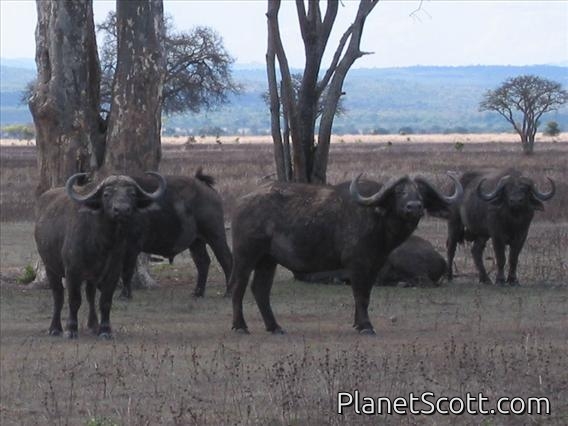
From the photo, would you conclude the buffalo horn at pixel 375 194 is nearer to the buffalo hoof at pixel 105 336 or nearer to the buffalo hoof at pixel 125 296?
the buffalo hoof at pixel 105 336

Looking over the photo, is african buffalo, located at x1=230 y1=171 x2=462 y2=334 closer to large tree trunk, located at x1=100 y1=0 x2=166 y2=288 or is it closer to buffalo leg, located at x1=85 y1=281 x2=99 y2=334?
buffalo leg, located at x1=85 y1=281 x2=99 y2=334

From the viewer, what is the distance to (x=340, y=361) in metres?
11.8

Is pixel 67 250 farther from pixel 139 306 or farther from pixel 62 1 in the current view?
pixel 62 1

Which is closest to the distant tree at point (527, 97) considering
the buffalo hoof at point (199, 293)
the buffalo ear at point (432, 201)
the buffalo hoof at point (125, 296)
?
the buffalo hoof at point (199, 293)

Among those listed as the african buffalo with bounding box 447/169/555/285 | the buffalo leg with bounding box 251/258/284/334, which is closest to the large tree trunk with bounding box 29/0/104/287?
the african buffalo with bounding box 447/169/555/285

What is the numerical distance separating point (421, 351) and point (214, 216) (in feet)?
22.3

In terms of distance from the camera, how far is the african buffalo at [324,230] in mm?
14172

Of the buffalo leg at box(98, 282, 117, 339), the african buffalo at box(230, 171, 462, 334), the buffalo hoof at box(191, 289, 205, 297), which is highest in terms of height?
the african buffalo at box(230, 171, 462, 334)

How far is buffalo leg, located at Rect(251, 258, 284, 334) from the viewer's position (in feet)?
47.7

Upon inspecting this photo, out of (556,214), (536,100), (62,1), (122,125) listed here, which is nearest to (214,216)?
(122,125)

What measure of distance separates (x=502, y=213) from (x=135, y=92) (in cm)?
533

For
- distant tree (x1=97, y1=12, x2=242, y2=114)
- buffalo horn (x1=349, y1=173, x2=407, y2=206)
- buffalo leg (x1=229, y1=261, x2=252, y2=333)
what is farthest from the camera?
distant tree (x1=97, y1=12, x2=242, y2=114)

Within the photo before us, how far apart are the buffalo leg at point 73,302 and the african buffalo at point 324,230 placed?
1619mm

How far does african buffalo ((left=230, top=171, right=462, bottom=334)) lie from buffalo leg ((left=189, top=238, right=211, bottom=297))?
4.14 m
